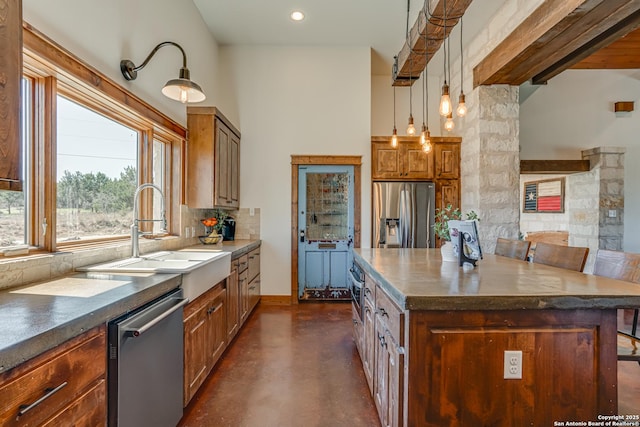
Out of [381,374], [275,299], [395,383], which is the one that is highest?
[395,383]

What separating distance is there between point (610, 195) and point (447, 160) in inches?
126

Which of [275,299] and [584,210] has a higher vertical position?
[584,210]

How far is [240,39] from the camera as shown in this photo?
4438 millimetres

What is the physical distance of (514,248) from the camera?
2.88 meters

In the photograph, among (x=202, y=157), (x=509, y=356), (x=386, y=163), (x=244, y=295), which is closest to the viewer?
(x=509, y=356)

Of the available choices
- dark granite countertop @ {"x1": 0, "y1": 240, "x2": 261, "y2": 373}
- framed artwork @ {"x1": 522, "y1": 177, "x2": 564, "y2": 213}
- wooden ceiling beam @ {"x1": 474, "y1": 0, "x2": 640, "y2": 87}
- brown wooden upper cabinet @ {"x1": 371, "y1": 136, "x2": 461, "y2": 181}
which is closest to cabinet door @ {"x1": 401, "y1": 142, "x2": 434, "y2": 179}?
brown wooden upper cabinet @ {"x1": 371, "y1": 136, "x2": 461, "y2": 181}

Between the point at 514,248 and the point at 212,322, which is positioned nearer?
the point at 212,322

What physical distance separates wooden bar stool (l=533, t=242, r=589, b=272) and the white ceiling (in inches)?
106

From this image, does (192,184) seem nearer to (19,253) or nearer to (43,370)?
(19,253)

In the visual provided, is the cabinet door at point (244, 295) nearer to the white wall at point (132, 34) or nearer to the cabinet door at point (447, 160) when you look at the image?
the white wall at point (132, 34)

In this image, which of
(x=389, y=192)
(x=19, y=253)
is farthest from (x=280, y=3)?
(x=19, y=253)

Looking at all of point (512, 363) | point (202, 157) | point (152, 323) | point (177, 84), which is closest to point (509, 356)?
point (512, 363)

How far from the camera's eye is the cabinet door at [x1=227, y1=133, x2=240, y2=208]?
13.4 feet

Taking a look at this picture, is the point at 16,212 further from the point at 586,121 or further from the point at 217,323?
the point at 586,121
